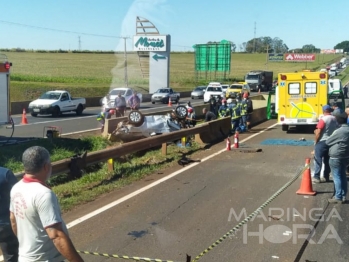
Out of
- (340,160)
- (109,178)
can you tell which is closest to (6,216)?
(340,160)

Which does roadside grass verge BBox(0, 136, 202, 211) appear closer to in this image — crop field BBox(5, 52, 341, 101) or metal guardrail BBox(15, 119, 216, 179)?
metal guardrail BBox(15, 119, 216, 179)

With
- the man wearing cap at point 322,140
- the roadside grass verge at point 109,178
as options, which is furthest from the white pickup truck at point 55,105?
the man wearing cap at point 322,140

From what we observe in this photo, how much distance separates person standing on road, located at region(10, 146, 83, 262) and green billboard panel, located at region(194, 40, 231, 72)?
3097 inches

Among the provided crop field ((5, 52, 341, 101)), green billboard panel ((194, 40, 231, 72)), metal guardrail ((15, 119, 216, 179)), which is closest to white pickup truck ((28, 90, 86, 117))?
metal guardrail ((15, 119, 216, 179))

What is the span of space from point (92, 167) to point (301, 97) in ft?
36.2

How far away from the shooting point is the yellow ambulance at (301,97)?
21.6m

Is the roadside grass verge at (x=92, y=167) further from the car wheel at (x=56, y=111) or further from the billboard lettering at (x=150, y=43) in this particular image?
the billboard lettering at (x=150, y=43)

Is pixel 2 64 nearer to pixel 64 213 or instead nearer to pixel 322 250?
pixel 64 213

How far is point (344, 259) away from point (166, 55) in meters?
53.0

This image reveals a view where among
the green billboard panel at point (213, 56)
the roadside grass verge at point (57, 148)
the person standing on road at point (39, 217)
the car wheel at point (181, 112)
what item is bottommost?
the roadside grass verge at point (57, 148)

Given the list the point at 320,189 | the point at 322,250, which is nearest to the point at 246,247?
the point at 322,250

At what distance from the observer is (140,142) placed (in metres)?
13.5

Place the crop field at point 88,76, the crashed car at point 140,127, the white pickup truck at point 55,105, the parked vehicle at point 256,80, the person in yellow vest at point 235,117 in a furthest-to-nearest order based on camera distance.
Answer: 1. the parked vehicle at point 256,80
2. the crop field at point 88,76
3. the white pickup truck at point 55,105
4. the person in yellow vest at point 235,117
5. the crashed car at point 140,127

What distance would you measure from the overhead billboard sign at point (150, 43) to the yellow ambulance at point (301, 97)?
37094 millimetres
